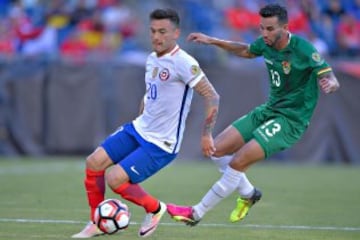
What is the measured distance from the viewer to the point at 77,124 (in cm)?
1888

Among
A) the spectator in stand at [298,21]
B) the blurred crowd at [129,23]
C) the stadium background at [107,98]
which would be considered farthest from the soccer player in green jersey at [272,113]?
the spectator in stand at [298,21]

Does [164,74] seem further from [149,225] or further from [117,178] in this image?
[149,225]

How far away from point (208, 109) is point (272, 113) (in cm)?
133

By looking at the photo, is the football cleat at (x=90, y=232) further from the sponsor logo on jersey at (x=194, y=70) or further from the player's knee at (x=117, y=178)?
the sponsor logo on jersey at (x=194, y=70)

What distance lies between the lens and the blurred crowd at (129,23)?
20.8m

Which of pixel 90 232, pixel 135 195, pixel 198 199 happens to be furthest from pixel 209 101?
pixel 198 199

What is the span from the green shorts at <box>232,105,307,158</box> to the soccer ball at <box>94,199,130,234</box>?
179cm

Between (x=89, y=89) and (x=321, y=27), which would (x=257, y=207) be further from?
(x=321, y=27)

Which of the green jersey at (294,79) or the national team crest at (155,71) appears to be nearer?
the national team crest at (155,71)

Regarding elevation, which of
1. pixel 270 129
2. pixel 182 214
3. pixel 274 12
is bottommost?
pixel 182 214

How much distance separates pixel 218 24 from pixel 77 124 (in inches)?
202

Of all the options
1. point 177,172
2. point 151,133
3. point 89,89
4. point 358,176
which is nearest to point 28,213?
point 151,133

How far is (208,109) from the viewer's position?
8914 mm

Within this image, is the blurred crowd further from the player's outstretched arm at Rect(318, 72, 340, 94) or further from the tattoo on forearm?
the tattoo on forearm
